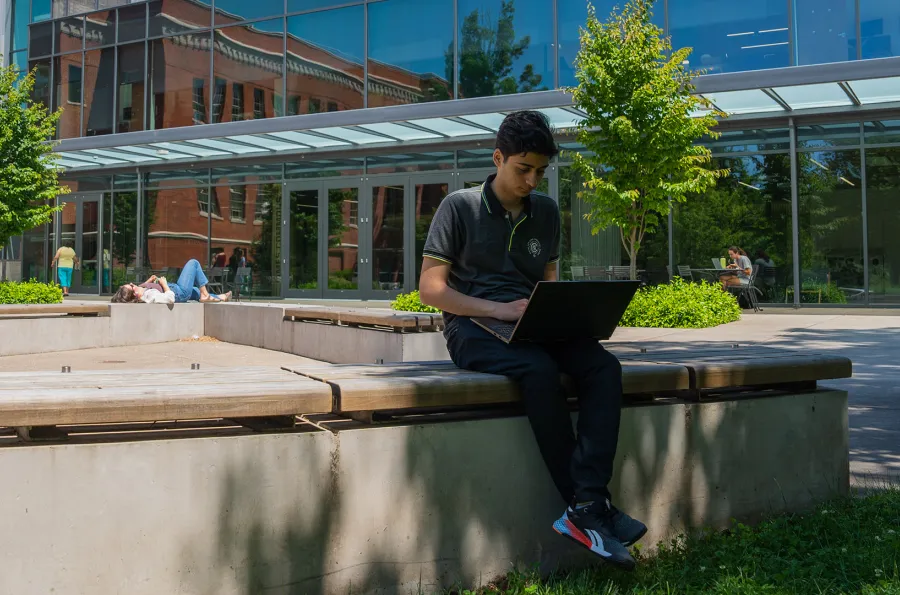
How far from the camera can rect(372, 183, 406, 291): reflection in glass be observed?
70.4 feet

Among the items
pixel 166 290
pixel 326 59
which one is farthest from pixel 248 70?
pixel 166 290

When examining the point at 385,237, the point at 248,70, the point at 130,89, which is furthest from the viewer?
the point at 130,89

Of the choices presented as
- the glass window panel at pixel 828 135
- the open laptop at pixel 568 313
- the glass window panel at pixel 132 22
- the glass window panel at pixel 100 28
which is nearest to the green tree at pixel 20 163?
the glass window panel at pixel 132 22

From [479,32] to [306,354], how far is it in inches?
480

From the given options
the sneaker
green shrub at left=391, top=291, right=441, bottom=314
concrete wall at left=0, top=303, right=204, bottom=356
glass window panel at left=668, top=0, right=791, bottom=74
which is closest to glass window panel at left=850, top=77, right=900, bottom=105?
glass window panel at left=668, top=0, right=791, bottom=74

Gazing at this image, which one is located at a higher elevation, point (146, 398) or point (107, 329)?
point (107, 329)

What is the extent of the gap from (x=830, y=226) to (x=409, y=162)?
9688 mm

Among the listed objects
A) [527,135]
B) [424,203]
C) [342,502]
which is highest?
[424,203]

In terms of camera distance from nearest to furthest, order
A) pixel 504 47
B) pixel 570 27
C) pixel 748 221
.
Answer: pixel 748 221 → pixel 570 27 → pixel 504 47

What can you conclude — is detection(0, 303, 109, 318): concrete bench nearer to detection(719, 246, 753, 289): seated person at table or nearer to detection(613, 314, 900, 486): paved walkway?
detection(613, 314, 900, 486): paved walkway

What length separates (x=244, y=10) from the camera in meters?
24.2

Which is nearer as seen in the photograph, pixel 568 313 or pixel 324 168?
pixel 568 313

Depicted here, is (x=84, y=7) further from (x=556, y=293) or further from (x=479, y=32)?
(x=556, y=293)

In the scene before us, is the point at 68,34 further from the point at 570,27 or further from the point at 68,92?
the point at 570,27
